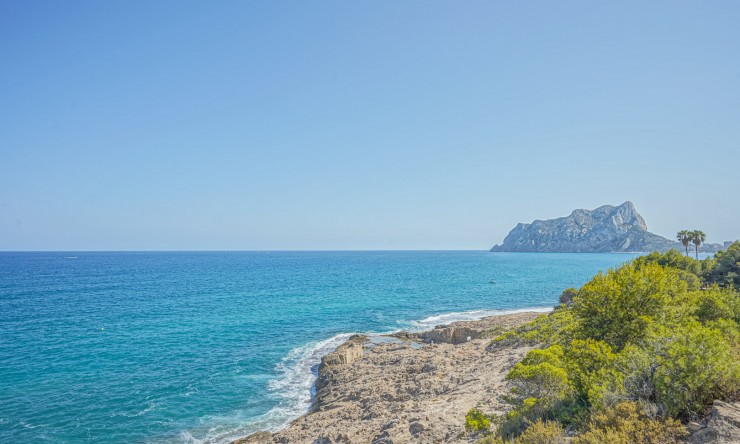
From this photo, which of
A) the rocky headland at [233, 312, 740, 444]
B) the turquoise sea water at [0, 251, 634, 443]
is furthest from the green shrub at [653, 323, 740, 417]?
the turquoise sea water at [0, 251, 634, 443]

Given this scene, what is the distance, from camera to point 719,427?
400 inches

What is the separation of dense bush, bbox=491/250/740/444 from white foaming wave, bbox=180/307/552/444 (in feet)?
52.9

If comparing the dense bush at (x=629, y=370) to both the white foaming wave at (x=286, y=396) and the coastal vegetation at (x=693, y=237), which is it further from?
the coastal vegetation at (x=693, y=237)

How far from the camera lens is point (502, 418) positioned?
16.9 meters

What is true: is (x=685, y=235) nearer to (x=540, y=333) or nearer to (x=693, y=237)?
(x=693, y=237)

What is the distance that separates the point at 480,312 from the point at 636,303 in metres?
48.3

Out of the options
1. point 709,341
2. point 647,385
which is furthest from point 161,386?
point 709,341

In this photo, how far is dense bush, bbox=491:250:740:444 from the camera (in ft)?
37.8

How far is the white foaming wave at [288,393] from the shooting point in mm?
24625

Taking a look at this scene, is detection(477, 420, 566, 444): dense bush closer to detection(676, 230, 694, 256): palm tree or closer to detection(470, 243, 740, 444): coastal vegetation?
detection(470, 243, 740, 444): coastal vegetation

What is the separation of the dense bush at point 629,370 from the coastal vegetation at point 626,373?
3 cm

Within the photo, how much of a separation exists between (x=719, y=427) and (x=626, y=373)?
3.15 metres

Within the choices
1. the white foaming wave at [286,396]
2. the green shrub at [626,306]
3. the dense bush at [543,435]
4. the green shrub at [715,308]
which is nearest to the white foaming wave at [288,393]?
the white foaming wave at [286,396]

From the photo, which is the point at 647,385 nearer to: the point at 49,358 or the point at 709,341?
the point at 709,341
